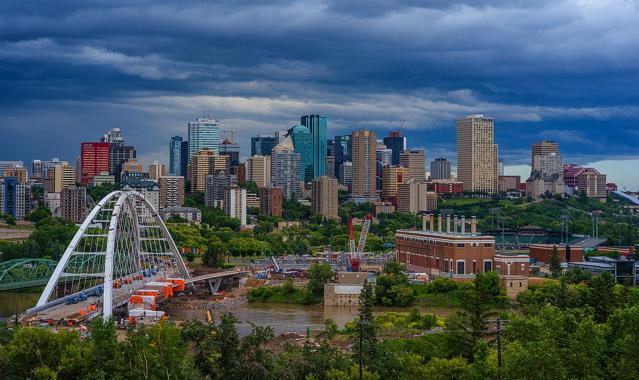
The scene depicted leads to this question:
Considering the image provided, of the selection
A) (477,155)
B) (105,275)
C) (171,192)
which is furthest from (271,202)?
(105,275)

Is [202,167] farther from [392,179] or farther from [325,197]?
[392,179]

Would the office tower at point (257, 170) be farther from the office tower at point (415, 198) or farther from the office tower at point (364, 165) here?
the office tower at point (415, 198)

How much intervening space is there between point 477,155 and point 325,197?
56.5m

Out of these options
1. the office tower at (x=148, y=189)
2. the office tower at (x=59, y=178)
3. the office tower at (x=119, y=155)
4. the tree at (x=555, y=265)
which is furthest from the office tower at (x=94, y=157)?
the tree at (x=555, y=265)

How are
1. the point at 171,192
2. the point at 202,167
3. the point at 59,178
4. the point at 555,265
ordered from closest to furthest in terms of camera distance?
the point at 555,265, the point at 171,192, the point at 59,178, the point at 202,167

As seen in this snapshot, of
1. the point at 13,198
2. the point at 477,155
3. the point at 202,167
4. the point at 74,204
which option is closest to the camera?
the point at 74,204

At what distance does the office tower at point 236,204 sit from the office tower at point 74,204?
62.8 feet

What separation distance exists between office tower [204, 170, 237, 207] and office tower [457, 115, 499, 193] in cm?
6106

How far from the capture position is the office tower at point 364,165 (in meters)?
190

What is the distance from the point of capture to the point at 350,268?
247 ft

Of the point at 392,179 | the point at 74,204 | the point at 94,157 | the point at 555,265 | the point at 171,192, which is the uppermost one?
the point at 94,157

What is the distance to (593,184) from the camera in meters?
184

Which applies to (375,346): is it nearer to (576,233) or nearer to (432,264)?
(432,264)

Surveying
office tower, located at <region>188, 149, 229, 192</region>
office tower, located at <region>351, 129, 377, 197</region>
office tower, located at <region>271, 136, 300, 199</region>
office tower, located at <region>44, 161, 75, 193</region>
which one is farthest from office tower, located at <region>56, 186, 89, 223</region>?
office tower, located at <region>351, 129, 377, 197</region>
